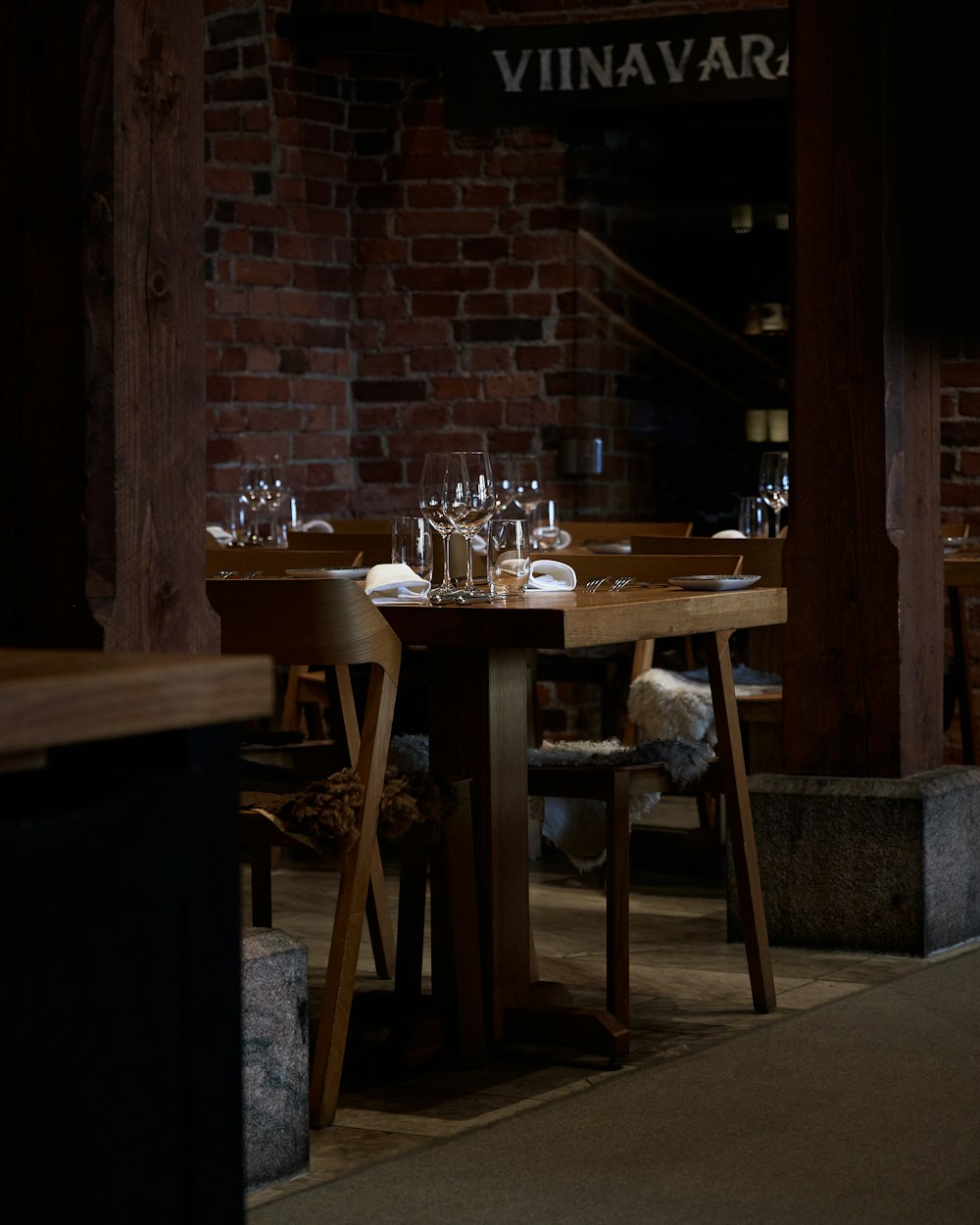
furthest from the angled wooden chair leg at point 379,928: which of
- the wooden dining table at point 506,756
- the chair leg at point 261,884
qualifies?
the wooden dining table at point 506,756

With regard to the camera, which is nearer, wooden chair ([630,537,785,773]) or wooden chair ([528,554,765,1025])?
wooden chair ([528,554,765,1025])

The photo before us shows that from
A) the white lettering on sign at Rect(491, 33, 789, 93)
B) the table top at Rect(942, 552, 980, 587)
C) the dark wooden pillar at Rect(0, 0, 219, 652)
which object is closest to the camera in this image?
the dark wooden pillar at Rect(0, 0, 219, 652)

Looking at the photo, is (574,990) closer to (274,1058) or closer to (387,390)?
(274,1058)

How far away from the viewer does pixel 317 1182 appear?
2.38 meters

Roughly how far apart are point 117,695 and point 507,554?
1.85 metres

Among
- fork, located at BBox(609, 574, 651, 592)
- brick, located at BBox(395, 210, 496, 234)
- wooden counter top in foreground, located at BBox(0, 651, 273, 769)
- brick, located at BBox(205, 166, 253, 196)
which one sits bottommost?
fork, located at BBox(609, 574, 651, 592)

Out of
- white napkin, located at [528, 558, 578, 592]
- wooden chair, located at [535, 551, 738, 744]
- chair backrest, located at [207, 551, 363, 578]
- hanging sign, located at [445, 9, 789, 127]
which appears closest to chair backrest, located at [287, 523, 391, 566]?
chair backrest, located at [207, 551, 363, 578]

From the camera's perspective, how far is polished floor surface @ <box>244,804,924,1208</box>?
2.62m

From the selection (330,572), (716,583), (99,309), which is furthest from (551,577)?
(99,309)

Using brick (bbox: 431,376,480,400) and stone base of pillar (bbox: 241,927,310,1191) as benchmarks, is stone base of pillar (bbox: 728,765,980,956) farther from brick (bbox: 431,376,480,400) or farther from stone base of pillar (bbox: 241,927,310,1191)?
A: brick (bbox: 431,376,480,400)

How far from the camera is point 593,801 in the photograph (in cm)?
317

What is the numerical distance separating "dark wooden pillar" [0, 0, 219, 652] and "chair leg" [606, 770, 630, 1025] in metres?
0.93

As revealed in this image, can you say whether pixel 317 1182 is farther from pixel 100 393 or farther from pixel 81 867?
pixel 81 867

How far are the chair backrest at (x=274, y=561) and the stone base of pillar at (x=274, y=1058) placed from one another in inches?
59.3
